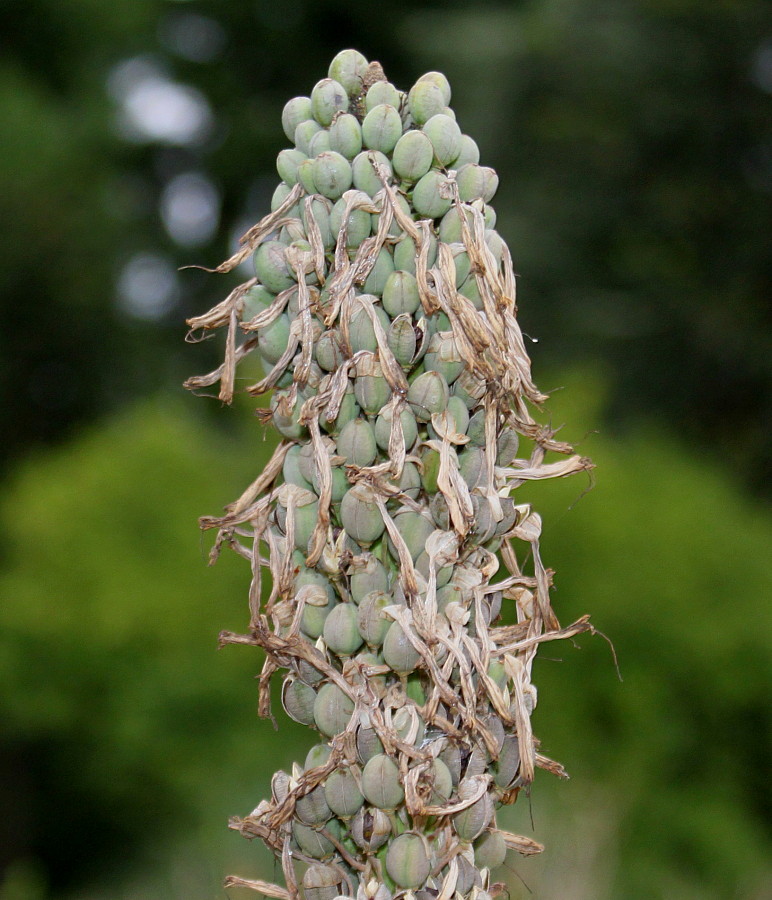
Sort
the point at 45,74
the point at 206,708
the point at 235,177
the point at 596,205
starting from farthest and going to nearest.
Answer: the point at 235,177 → the point at 45,74 → the point at 596,205 → the point at 206,708

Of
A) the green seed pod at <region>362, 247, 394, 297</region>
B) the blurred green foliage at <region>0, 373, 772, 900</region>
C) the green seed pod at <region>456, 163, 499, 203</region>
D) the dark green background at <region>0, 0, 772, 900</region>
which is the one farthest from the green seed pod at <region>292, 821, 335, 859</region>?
the blurred green foliage at <region>0, 373, 772, 900</region>

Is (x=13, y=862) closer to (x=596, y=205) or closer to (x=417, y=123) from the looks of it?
(x=596, y=205)

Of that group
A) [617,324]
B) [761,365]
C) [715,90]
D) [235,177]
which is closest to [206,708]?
[617,324]

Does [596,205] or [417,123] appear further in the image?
[596,205]

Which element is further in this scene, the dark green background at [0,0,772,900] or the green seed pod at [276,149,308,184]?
the dark green background at [0,0,772,900]

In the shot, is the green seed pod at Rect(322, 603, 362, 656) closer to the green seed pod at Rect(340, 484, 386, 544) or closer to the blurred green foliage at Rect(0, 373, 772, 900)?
the green seed pod at Rect(340, 484, 386, 544)

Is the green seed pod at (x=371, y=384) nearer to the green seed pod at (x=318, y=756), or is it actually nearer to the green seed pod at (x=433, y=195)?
the green seed pod at (x=433, y=195)

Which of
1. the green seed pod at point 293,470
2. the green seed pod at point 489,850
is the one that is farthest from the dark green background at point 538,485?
the green seed pod at point 293,470
